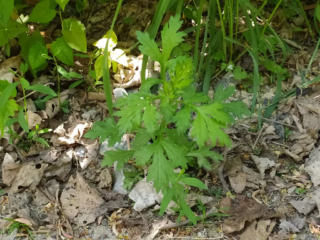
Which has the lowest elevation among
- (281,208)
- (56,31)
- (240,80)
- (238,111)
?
(281,208)

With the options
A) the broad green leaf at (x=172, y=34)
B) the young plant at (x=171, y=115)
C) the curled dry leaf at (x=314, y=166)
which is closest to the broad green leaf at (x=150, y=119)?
the young plant at (x=171, y=115)

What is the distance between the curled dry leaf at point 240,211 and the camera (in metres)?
1.56

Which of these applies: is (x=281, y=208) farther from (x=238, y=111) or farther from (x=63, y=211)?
(x=63, y=211)

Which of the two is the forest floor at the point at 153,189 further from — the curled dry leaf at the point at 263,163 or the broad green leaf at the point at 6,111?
the broad green leaf at the point at 6,111

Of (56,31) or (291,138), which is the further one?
(56,31)

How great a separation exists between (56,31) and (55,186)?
1.14 metres

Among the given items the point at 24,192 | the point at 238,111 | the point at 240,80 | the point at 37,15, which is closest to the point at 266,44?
the point at 240,80

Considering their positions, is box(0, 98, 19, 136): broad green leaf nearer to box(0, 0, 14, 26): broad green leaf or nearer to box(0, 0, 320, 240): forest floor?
box(0, 0, 320, 240): forest floor

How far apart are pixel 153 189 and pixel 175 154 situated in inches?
15.0

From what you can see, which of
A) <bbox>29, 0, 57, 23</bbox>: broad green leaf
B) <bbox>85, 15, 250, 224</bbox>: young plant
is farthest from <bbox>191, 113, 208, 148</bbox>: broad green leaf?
<bbox>29, 0, 57, 23</bbox>: broad green leaf

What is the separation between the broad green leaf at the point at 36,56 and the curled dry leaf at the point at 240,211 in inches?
51.5

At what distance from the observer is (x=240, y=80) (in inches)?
84.2

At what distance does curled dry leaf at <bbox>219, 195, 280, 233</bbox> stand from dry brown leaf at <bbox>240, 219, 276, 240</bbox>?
0.03m

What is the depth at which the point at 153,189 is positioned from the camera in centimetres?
172
